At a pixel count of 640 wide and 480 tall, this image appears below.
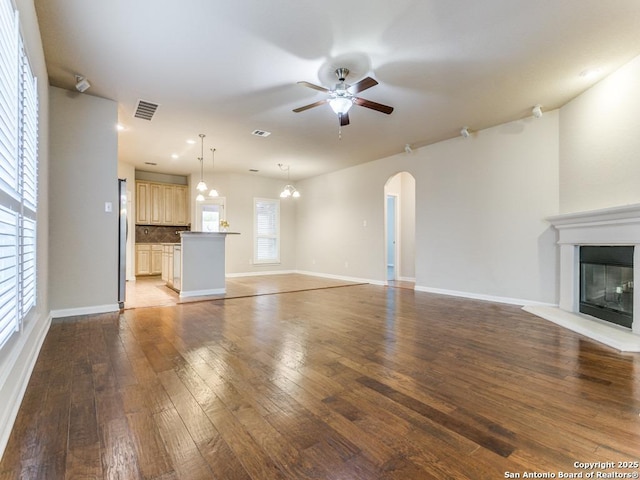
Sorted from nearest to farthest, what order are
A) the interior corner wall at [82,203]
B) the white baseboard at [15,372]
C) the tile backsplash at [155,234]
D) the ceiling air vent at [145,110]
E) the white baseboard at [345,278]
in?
the white baseboard at [15,372] → the interior corner wall at [82,203] → the ceiling air vent at [145,110] → the white baseboard at [345,278] → the tile backsplash at [155,234]

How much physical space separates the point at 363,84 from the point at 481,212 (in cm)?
328

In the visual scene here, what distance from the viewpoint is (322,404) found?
180 cm

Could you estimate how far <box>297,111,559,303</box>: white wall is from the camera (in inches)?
177

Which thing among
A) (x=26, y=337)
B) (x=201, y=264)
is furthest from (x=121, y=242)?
(x=26, y=337)

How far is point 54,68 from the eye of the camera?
10.9ft

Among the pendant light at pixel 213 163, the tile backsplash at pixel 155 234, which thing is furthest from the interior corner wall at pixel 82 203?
the tile backsplash at pixel 155 234

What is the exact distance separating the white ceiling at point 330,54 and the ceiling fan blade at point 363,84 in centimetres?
28

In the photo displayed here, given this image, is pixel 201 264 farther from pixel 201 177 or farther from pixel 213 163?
pixel 201 177

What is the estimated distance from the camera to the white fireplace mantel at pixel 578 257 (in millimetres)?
3014

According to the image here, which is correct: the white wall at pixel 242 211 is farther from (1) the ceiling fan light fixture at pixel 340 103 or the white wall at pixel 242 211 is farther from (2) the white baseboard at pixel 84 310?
(1) the ceiling fan light fixture at pixel 340 103

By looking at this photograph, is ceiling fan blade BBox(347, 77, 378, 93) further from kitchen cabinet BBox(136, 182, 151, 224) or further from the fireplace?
kitchen cabinet BBox(136, 182, 151, 224)

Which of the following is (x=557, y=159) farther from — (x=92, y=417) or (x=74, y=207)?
(x=74, y=207)

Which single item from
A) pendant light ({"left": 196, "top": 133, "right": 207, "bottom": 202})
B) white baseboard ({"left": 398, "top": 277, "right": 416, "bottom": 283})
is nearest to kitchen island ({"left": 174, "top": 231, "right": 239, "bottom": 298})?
pendant light ({"left": 196, "top": 133, "right": 207, "bottom": 202})

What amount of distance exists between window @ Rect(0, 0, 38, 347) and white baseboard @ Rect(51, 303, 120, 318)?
5.54 ft
